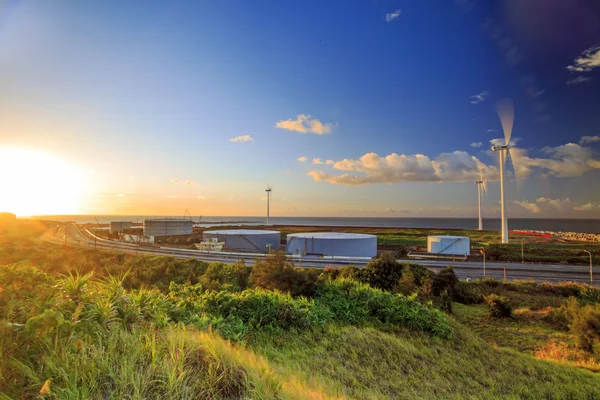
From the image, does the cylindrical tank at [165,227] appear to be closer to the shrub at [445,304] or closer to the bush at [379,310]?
the shrub at [445,304]

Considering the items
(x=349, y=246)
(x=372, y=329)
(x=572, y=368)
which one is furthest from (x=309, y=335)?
(x=349, y=246)

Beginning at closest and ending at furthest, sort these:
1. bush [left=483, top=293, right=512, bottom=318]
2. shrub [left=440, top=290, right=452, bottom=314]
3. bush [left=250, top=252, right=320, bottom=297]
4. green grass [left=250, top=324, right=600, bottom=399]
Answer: green grass [left=250, top=324, right=600, bottom=399]
bush [left=250, top=252, right=320, bottom=297]
bush [left=483, top=293, right=512, bottom=318]
shrub [left=440, top=290, right=452, bottom=314]

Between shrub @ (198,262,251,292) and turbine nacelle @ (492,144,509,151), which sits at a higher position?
turbine nacelle @ (492,144,509,151)

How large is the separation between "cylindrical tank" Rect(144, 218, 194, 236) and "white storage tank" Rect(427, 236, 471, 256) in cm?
5622

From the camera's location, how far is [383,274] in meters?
20.9

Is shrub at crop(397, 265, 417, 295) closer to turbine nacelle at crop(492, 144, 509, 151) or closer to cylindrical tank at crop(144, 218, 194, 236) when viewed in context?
turbine nacelle at crop(492, 144, 509, 151)

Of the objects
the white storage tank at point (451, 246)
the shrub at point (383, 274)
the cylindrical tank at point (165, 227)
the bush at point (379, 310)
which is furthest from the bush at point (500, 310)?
the cylindrical tank at point (165, 227)

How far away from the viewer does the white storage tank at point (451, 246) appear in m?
49.9

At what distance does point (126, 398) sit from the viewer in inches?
135

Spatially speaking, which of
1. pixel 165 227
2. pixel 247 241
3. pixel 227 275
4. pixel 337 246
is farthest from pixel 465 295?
pixel 165 227

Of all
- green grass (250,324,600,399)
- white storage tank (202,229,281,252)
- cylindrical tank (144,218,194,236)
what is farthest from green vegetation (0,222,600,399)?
cylindrical tank (144,218,194,236)

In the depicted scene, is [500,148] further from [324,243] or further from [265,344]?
[265,344]

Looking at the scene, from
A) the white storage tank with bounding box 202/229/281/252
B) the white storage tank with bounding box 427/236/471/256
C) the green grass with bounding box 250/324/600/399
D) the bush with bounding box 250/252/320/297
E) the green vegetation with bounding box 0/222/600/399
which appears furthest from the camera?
the white storage tank with bounding box 202/229/281/252

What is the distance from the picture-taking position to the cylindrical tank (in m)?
69.4
